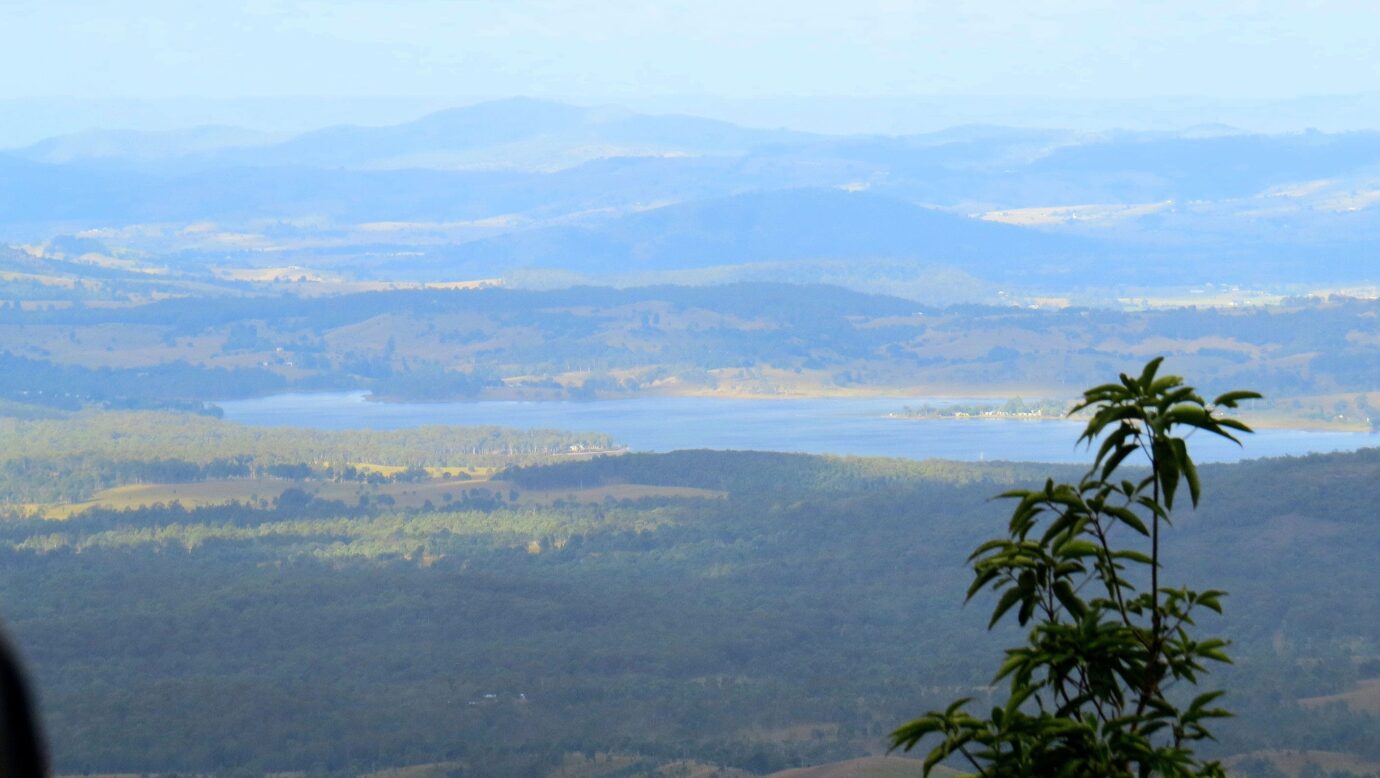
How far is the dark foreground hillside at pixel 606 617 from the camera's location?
4422cm

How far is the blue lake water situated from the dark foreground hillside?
14165 mm

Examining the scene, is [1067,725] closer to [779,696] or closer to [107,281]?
[779,696]

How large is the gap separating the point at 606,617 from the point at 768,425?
201 ft

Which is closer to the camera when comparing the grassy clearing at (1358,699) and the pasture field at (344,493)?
the grassy clearing at (1358,699)

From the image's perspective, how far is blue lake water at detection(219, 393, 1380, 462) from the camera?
102375mm

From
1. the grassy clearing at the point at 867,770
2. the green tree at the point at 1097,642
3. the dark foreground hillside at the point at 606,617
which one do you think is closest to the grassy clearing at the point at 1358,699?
the dark foreground hillside at the point at 606,617

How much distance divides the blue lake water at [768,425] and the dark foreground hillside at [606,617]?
1417cm

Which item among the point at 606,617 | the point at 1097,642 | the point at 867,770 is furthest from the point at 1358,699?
the point at 1097,642

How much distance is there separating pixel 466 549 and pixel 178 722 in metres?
29.1

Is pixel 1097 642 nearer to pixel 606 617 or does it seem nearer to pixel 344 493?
pixel 606 617

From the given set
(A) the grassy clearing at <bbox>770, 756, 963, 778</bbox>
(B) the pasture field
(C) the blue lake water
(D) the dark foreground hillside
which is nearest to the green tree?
(A) the grassy clearing at <bbox>770, 756, 963, 778</bbox>

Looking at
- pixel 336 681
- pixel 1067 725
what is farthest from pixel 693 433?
pixel 1067 725

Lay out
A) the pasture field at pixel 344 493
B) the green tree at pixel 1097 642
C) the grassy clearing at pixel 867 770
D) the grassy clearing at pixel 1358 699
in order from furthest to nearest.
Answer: the pasture field at pixel 344 493, the grassy clearing at pixel 1358 699, the grassy clearing at pixel 867 770, the green tree at pixel 1097 642

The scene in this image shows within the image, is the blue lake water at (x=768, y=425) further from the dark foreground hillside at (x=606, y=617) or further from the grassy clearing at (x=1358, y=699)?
the grassy clearing at (x=1358, y=699)
